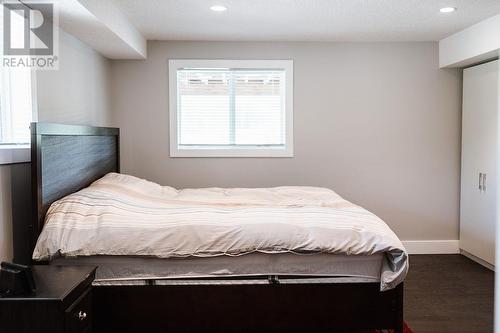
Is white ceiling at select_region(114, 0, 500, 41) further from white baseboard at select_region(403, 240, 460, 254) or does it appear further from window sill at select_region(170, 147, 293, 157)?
white baseboard at select_region(403, 240, 460, 254)

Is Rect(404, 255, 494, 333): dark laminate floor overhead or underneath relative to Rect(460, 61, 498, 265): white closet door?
underneath

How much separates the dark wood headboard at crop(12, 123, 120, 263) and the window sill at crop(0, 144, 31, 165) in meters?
0.09

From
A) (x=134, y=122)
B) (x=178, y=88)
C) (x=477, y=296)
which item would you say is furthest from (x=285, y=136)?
(x=477, y=296)

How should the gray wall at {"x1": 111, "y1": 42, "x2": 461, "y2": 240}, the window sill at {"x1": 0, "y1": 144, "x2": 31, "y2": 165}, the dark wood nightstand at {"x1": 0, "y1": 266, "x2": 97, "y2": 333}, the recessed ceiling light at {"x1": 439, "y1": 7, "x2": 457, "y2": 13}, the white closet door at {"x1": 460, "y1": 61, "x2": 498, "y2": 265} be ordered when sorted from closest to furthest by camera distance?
the dark wood nightstand at {"x1": 0, "y1": 266, "x2": 97, "y2": 333}
the window sill at {"x1": 0, "y1": 144, "x2": 31, "y2": 165}
the recessed ceiling light at {"x1": 439, "y1": 7, "x2": 457, "y2": 13}
the white closet door at {"x1": 460, "y1": 61, "x2": 498, "y2": 265}
the gray wall at {"x1": 111, "y1": 42, "x2": 461, "y2": 240}

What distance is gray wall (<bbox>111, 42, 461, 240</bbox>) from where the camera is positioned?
469 centimetres

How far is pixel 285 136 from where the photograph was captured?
4742 mm

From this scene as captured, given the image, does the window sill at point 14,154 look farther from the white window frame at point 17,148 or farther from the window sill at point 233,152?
the window sill at point 233,152

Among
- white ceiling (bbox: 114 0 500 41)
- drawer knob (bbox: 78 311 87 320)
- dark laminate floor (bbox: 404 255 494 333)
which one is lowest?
dark laminate floor (bbox: 404 255 494 333)

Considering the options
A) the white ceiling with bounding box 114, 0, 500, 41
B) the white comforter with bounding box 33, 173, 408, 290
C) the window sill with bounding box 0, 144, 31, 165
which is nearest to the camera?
the window sill with bounding box 0, 144, 31, 165

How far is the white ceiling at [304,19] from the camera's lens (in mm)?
3400

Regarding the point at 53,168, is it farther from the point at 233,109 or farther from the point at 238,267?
the point at 233,109

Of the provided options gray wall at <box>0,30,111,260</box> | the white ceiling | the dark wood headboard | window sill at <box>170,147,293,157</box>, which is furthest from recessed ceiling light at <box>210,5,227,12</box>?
window sill at <box>170,147,293,157</box>

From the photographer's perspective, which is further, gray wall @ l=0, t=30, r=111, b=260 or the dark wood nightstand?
gray wall @ l=0, t=30, r=111, b=260

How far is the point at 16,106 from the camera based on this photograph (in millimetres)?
2707
